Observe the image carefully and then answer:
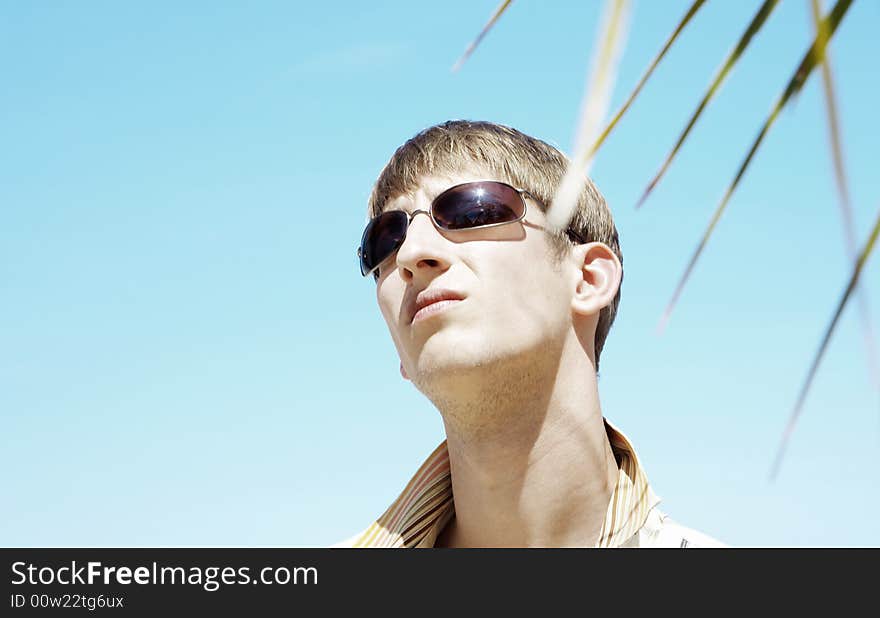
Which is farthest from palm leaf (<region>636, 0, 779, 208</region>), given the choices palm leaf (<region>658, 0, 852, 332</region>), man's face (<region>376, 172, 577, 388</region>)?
man's face (<region>376, 172, 577, 388</region>)

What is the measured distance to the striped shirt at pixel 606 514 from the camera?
3381mm

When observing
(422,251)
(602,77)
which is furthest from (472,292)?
(602,77)

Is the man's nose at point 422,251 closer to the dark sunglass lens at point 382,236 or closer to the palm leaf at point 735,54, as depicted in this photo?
the dark sunglass lens at point 382,236

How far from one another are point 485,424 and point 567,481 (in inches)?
15.6

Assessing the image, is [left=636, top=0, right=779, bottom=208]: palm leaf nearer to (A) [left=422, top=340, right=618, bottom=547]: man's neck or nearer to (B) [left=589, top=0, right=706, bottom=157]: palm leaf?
(B) [left=589, top=0, right=706, bottom=157]: palm leaf

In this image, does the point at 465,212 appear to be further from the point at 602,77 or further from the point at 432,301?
the point at 602,77

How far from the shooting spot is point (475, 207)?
3471mm

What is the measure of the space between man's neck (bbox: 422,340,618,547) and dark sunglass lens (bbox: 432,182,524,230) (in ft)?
2.02

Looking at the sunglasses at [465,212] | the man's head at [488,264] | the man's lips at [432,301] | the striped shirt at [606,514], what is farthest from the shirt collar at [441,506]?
the sunglasses at [465,212]

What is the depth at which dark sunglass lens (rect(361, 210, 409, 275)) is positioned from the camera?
11.9 ft

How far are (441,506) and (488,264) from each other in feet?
3.94
